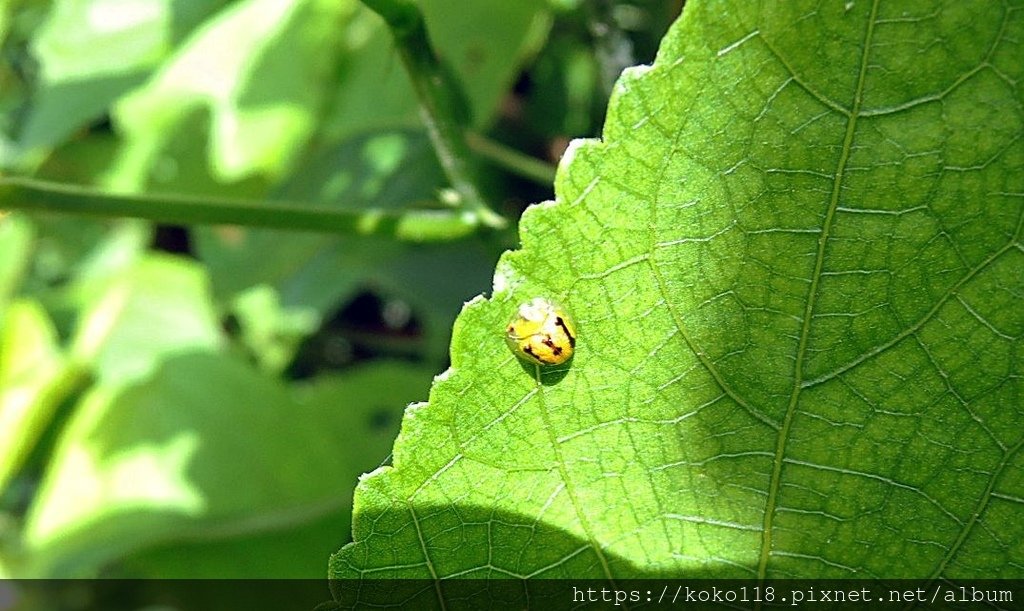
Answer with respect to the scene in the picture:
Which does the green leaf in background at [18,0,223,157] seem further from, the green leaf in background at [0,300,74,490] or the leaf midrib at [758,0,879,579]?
the leaf midrib at [758,0,879,579]

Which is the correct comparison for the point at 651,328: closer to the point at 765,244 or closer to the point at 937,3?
the point at 765,244

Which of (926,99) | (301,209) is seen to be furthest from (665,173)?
(301,209)

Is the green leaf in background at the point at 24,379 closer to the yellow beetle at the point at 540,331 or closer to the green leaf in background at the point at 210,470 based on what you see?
the green leaf in background at the point at 210,470

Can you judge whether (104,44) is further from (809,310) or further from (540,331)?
(809,310)

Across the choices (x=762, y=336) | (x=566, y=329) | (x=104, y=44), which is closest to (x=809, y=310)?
(x=762, y=336)

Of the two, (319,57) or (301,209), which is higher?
(319,57)
